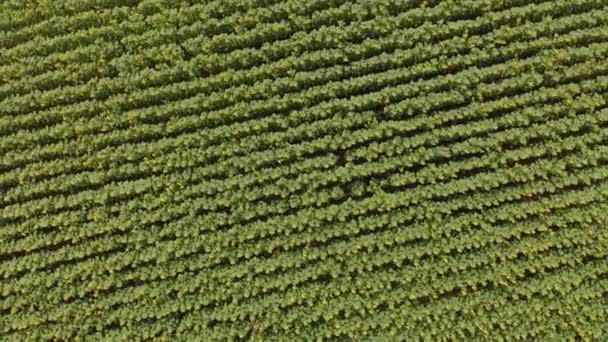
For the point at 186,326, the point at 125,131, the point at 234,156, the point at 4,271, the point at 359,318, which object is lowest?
the point at 359,318

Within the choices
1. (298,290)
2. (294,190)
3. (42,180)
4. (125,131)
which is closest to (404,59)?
(294,190)

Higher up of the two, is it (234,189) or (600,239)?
(234,189)

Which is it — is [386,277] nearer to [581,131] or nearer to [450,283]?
[450,283]

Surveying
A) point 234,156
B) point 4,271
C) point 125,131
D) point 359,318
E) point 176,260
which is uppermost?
point 125,131

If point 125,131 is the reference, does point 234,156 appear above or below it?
below

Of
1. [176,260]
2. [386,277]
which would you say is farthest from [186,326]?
[386,277]

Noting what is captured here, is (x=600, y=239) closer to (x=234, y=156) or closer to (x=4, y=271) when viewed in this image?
(x=234, y=156)
